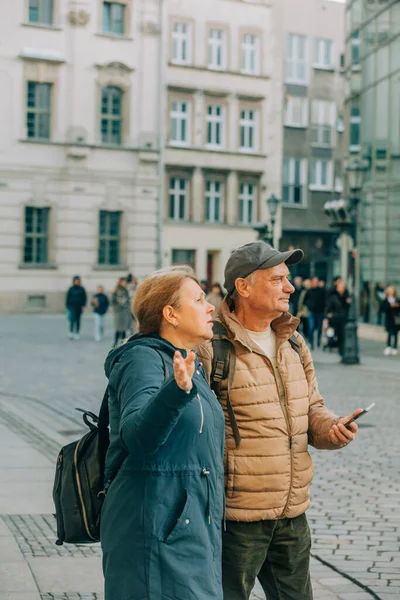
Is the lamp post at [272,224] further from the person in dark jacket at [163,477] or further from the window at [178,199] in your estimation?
the person in dark jacket at [163,477]

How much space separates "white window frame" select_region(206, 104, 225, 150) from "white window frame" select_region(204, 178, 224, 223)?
1.56 metres

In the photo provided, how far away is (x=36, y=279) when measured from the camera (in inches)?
1576

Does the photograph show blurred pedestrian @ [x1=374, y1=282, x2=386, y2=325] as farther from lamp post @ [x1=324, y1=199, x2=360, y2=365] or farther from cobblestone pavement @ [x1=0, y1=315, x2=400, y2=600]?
cobblestone pavement @ [x1=0, y1=315, x2=400, y2=600]

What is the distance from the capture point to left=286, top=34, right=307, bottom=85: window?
5056cm

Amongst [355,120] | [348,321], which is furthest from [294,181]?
[348,321]

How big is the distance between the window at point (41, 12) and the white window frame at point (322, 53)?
15870 millimetres

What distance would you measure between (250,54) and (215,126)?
155 inches

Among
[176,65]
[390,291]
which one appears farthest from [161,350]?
[176,65]

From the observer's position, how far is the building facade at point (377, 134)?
99.8 feet

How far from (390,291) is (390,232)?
665 centimetres

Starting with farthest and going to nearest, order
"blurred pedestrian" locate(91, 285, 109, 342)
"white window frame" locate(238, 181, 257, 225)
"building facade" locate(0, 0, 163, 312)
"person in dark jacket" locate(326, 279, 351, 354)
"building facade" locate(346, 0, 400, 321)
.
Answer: "white window frame" locate(238, 181, 257, 225) < "building facade" locate(0, 0, 163, 312) < "building facade" locate(346, 0, 400, 321) < "blurred pedestrian" locate(91, 285, 109, 342) < "person in dark jacket" locate(326, 279, 351, 354)

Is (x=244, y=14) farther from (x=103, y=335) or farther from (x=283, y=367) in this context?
(x=283, y=367)

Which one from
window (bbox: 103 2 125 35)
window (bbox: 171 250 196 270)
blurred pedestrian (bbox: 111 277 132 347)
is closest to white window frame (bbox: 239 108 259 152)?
window (bbox: 171 250 196 270)

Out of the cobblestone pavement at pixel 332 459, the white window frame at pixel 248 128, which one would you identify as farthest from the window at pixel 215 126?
the cobblestone pavement at pixel 332 459
